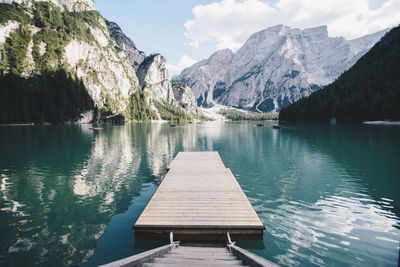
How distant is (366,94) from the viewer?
140250 mm

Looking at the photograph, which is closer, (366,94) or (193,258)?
(193,258)

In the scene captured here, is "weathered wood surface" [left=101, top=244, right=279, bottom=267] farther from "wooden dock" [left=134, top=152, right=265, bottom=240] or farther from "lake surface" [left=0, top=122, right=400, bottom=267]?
"lake surface" [left=0, top=122, right=400, bottom=267]

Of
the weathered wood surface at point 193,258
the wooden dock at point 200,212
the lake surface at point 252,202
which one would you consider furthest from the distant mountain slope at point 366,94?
the weathered wood surface at point 193,258

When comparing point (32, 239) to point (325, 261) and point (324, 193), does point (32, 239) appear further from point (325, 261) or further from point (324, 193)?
point (324, 193)

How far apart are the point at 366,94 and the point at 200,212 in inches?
6822

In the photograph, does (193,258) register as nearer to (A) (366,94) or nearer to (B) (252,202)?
(B) (252,202)

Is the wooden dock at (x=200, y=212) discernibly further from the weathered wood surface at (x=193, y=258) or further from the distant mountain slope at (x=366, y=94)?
the distant mountain slope at (x=366, y=94)

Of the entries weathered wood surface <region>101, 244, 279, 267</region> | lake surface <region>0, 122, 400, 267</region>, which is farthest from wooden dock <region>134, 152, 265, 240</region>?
weathered wood surface <region>101, 244, 279, 267</region>

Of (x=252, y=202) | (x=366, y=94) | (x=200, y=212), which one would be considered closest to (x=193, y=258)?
(x=200, y=212)

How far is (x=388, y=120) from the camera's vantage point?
383ft

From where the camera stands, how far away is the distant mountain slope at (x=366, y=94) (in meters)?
122

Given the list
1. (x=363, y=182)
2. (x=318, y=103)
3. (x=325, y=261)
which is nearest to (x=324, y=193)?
(x=363, y=182)

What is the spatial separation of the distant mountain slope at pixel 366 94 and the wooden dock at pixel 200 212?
136m

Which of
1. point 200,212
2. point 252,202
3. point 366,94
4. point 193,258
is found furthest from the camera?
point 366,94
